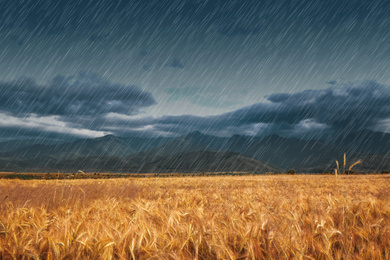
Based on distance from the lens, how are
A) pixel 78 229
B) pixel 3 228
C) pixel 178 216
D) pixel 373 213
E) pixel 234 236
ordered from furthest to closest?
1. pixel 373 213
2. pixel 178 216
3. pixel 3 228
4. pixel 78 229
5. pixel 234 236

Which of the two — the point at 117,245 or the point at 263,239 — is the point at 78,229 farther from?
the point at 263,239

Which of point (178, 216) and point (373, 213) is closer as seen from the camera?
point (178, 216)

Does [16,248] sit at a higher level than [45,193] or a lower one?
higher

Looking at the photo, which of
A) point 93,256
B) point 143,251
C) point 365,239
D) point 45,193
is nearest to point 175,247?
point 143,251

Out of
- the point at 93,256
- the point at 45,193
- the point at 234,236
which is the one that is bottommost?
the point at 45,193

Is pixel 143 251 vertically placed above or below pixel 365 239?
below

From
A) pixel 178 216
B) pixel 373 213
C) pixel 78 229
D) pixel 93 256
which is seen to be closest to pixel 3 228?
pixel 78 229

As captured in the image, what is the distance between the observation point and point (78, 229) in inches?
115

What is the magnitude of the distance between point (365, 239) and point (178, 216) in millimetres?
2087

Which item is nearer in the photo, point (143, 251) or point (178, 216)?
point (143, 251)

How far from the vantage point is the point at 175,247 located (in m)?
2.31

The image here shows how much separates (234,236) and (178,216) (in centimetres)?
113

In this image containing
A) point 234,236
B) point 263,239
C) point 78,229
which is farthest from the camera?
point 78,229

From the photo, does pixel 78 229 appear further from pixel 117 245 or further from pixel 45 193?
pixel 45 193
